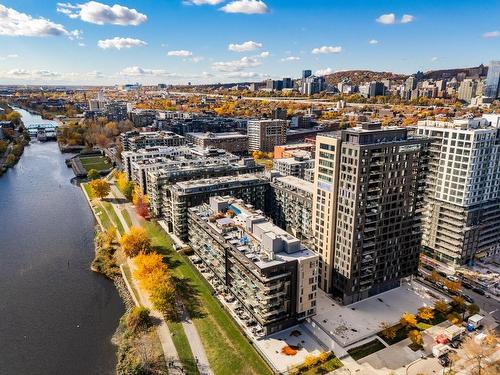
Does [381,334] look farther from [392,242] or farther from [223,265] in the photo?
[223,265]

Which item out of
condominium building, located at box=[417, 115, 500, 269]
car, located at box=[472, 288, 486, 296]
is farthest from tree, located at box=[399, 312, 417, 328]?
condominium building, located at box=[417, 115, 500, 269]

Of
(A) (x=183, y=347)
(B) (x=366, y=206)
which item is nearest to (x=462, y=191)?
(B) (x=366, y=206)

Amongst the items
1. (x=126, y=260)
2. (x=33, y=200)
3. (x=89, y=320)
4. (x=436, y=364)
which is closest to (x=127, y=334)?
(x=89, y=320)

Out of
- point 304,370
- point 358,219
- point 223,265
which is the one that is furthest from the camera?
point 223,265

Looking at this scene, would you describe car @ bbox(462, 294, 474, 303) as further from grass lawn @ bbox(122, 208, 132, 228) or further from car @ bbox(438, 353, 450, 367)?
grass lawn @ bbox(122, 208, 132, 228)

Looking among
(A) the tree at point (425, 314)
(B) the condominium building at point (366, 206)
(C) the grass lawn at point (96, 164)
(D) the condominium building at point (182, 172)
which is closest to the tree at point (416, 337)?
(A) the tree at point (425, 314)

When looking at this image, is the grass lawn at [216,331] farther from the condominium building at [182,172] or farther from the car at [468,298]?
the car at [468,298]

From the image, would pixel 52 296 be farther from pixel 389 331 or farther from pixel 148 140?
pixel 148 140
